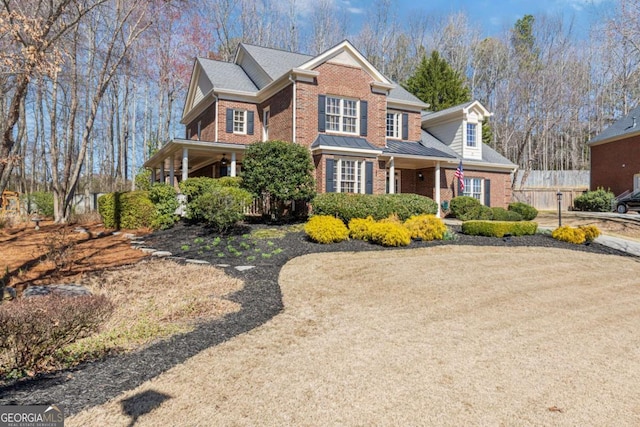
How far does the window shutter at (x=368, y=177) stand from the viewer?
646 inches

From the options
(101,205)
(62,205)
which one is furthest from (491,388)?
(62,205)

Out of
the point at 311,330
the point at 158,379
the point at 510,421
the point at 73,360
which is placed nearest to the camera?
the point at 510,421

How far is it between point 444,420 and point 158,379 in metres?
2.43

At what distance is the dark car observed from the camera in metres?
22.3

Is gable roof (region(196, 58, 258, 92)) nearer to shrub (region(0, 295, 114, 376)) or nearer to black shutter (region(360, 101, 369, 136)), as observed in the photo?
black shutter (region(360, 101, 369, 136))

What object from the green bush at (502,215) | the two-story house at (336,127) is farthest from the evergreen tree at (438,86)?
the green bush at (502,215)

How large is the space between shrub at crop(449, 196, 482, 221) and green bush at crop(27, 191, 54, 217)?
2030cm

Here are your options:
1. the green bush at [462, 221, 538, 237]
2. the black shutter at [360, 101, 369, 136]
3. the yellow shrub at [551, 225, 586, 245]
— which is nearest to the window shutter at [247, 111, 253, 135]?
the black shutter at [360, 101, 369, 136]

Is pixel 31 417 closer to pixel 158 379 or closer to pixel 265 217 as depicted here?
pixel 158 379

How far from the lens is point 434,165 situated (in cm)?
2014

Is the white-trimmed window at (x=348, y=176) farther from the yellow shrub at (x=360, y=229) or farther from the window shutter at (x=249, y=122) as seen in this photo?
the window shutter at (x=249, y=122)

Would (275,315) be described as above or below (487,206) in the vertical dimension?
below

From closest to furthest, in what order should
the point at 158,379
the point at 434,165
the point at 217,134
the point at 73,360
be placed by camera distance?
the point at 158,379, the point at 73,360, the point at 217,134, the point at 434,165

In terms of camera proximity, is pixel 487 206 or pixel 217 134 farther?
pixel 487 206
